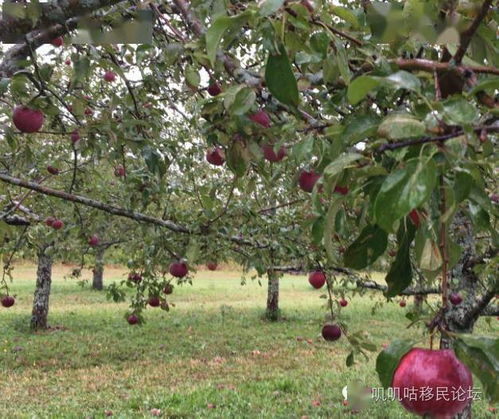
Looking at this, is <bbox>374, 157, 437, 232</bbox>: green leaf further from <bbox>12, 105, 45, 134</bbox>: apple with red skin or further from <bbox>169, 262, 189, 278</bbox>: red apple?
<bbox>169, 262, 189, 278</bbox>: red apple

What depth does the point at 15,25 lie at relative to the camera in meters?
1.93

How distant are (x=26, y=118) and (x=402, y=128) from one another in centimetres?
200

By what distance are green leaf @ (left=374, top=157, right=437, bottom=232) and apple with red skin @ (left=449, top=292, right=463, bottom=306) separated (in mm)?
3245

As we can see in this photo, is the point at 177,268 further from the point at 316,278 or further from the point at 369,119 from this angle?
the point at 369,119

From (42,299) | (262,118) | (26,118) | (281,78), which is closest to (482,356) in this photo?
(281,78)

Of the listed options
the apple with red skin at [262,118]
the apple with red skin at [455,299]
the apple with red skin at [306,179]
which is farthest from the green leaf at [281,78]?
the apple with red skin at [455,299]

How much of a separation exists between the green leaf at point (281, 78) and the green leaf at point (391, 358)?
0.48 m

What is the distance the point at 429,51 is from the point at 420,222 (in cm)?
67

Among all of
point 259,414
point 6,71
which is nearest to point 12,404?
point 259,414

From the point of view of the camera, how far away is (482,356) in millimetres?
805

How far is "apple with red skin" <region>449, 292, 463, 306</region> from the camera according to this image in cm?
375

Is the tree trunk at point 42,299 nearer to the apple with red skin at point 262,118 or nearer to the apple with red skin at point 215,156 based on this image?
the apple with red skin at point 215,156

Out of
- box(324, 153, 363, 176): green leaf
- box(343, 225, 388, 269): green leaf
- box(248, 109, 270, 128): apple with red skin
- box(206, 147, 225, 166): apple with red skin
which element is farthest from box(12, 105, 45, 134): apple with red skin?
box(324, 153, 363, 176): green leaf

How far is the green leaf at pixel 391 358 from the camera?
94 cm
